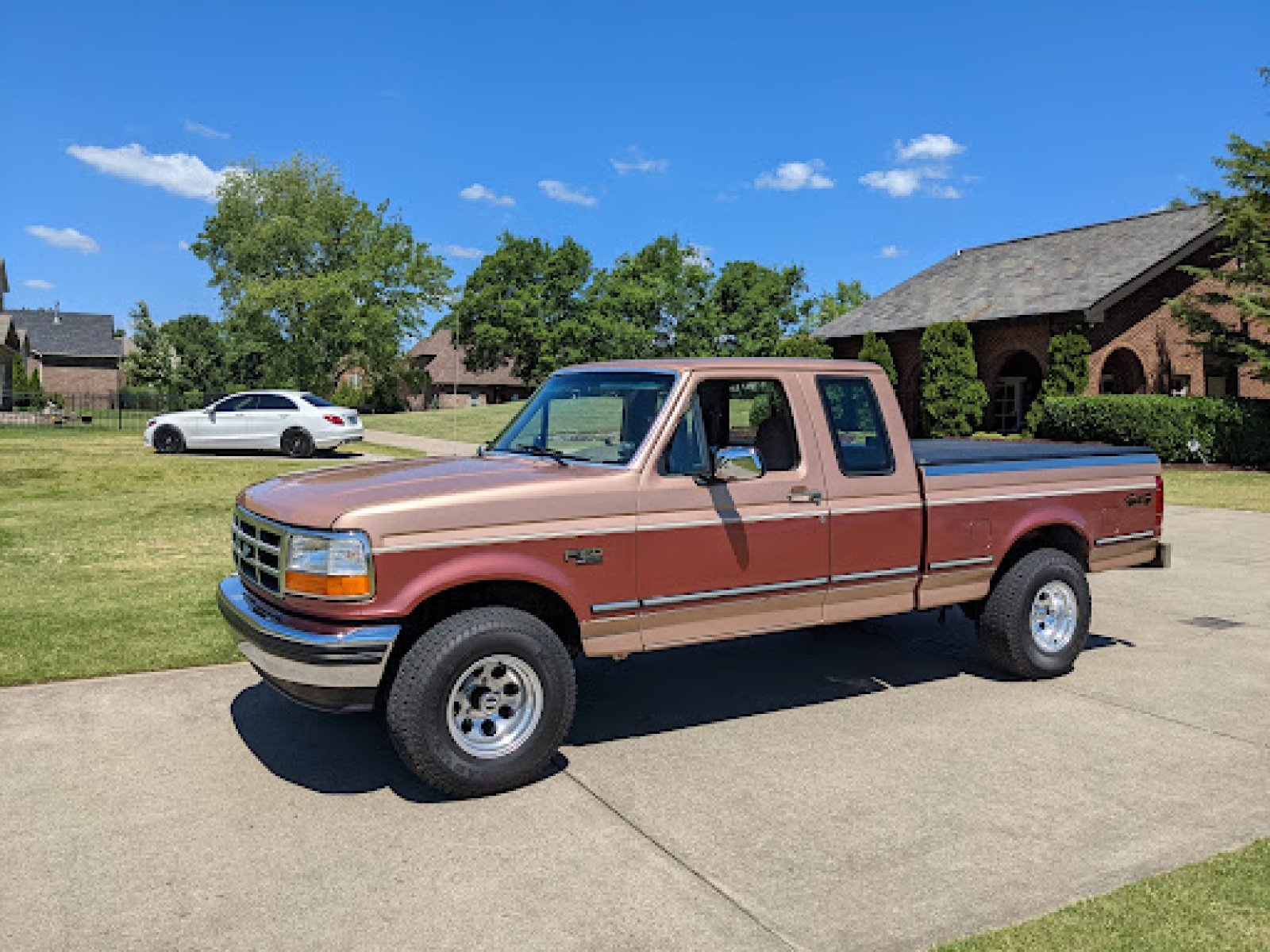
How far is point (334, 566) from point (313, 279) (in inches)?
2351

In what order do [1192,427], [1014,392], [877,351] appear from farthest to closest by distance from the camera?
[877,351] → [1014,392] → [1192,427]

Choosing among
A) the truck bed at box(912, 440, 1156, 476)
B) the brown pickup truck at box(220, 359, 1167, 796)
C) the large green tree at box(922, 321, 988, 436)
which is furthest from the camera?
the large green tree at box(922, 321, 988, 436)

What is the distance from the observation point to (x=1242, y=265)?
95.8ft

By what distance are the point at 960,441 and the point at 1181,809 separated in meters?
4.37

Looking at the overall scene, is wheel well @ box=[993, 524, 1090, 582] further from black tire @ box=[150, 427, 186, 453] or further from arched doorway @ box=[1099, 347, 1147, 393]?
arched doorway @ box=[1099, 347, 1147, 393]

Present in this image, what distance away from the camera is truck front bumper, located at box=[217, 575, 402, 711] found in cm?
432

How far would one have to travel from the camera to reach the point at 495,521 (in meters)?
4.60

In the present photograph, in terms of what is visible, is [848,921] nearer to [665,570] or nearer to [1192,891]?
[1192,891]

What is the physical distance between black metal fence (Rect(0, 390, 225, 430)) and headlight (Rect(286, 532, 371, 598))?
112ft

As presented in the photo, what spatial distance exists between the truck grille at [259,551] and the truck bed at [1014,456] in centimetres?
365

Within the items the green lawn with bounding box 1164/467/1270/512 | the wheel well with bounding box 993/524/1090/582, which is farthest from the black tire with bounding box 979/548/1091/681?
the green lawn with bounding box 1164/467/1270/512

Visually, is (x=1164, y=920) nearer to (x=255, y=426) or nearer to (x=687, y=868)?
(x=687, y=868)

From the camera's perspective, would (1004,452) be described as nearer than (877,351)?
Yes

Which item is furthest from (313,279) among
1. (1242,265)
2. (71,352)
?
(1242,265)
